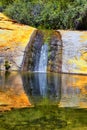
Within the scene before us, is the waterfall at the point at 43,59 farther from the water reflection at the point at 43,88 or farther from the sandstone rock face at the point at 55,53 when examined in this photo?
the water reflection at the point at 43,88

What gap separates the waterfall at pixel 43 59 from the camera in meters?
14.8

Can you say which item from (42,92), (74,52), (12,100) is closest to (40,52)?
(74,52)

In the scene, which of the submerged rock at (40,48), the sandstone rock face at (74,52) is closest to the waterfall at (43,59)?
the submerged rock at (40,48)

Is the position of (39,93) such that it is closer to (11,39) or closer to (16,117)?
(16,117)

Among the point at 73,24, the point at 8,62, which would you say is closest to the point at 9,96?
the point at 8,62

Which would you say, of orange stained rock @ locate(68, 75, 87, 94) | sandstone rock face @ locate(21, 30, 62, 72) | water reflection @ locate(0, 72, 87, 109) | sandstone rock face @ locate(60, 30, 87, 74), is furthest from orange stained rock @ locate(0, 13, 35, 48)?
orange stained rock @ locate(68, 75, 87, 94)

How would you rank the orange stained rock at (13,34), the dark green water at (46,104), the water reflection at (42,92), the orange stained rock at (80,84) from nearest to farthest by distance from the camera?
1. the dark green water at (46,104)
2. the water reflection at (42,92)
3. the orange stained rock at (80,84)
4. the orange stained rock at (13,34)

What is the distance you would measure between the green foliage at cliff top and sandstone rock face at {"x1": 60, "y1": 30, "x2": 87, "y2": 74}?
219cm

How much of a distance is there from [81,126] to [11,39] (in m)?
10.6

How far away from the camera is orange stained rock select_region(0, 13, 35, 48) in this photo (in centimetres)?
1579

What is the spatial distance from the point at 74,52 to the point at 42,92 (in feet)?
20.4

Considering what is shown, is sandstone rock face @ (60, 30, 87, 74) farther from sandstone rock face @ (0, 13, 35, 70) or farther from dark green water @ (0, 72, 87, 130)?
dark green water @ (0, 72, 87, 130)

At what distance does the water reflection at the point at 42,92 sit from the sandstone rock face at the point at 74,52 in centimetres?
221

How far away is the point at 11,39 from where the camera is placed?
52.4 ft
